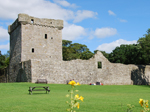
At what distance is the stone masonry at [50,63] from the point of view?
2477 cm

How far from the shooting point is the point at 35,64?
24.2 metres

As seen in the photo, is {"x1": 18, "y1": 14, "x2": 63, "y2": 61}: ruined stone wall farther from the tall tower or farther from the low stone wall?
the low stone wall

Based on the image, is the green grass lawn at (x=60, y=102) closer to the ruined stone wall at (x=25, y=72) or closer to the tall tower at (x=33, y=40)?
the ruined stone wall at (x=25, y=72)

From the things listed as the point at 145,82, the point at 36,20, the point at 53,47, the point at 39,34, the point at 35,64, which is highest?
the point at 36,20

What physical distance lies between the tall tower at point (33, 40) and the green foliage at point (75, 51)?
62.7ft

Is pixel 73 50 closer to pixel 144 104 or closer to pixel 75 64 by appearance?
pixel 75 64

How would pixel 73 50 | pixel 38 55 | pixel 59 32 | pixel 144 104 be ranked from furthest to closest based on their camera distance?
pixel 73 50, pixel 59 32, pixel 38 55, pixel 144 104

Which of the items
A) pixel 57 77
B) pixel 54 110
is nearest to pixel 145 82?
pixel 57 77

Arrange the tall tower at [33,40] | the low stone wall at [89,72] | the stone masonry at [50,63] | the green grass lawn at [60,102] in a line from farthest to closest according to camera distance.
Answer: the tall tower at [33,40] → the stone masonry at [50,63] → the low stone wall at [89,72] → the green grass lawn at [60,102]

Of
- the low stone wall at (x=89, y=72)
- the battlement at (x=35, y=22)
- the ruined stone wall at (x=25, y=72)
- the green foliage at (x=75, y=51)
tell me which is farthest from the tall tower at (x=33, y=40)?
the green foliage at (x=75, y=51)

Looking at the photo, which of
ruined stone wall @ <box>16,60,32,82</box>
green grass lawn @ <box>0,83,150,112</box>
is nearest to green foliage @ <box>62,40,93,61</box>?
ruined stone wall @ <box>16,60,32,82</box>

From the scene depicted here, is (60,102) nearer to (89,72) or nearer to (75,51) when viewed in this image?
(89,72)

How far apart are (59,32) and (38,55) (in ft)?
16.6

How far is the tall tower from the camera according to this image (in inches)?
1123
